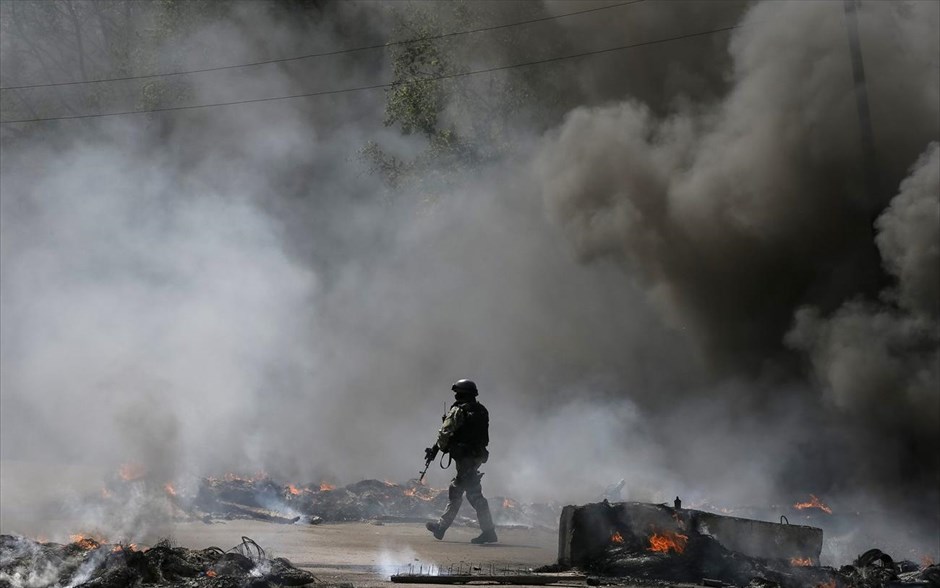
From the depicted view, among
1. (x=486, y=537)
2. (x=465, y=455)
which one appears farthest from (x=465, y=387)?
(x=486, y=537)

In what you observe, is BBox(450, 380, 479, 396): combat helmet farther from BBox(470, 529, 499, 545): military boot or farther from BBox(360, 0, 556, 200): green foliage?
BBox(360, 0, 556, 200): green foliage

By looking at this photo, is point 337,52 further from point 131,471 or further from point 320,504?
point 131,471

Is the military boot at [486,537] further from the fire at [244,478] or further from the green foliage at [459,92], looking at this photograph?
the green foliage at [459,92]

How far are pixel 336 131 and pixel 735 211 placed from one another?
560 inches

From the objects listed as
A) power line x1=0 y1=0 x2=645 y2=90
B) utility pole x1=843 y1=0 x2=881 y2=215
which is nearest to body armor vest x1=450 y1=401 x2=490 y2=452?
utility pole x1=843 y1=0 x2=881 y2=215

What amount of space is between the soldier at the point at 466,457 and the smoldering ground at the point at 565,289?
4117 millimetres

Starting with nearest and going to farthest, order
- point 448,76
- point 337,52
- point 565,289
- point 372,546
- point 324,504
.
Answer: point 372,546 → point 324,504 → point 565,289 → point 448,76 → point 337,52

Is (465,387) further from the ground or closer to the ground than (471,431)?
further from the ground

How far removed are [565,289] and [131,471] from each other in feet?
42.0

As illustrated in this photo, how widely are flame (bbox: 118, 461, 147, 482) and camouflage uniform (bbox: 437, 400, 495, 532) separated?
429cm

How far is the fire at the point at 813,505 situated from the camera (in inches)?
542

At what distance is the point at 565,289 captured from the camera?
2384cm

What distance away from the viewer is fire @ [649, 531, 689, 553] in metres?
8.06

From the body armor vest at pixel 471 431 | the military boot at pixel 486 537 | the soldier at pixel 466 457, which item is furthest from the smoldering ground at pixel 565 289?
the body armor vest at pixel 471 431
